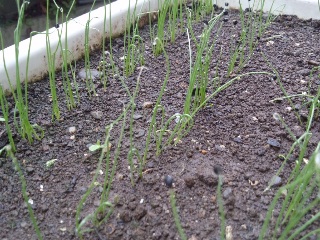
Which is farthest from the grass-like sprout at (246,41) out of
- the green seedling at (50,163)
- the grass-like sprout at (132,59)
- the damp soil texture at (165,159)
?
the green seedling at (50,163)

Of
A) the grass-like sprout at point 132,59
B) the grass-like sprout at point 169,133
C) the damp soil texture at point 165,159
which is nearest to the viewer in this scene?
the damp soil texture at point 165,159

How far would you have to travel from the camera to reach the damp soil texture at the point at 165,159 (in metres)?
0.77

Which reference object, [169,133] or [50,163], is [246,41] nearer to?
[169,133]

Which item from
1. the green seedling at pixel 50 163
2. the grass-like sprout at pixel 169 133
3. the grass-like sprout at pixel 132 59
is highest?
the grass-like sprout at pixel 132 59

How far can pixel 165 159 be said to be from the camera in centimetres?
91

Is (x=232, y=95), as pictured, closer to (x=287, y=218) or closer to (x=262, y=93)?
(x=262, y=93)

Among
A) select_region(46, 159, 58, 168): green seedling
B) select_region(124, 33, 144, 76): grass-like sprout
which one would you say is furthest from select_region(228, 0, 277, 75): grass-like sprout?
select_region(46, 159, 58, 168): green seedling

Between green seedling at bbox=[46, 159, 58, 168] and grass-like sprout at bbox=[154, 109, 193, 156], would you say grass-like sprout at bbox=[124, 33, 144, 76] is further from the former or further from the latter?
green seedling at bbox=[46, 159, 58, 168]

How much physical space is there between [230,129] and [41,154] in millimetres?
479

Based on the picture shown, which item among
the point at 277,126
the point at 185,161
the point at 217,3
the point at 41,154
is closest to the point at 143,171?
the point at 185,161

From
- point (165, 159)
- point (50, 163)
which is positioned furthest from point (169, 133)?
point (50, 163)

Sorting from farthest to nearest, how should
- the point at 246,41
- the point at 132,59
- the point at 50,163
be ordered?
the point at 246,41, the point at 132,59, the point at 50,163

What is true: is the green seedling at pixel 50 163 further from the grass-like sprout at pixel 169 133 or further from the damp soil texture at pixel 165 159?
the grass-like sprout at pixel 169 133

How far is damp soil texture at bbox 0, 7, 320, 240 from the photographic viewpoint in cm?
77
